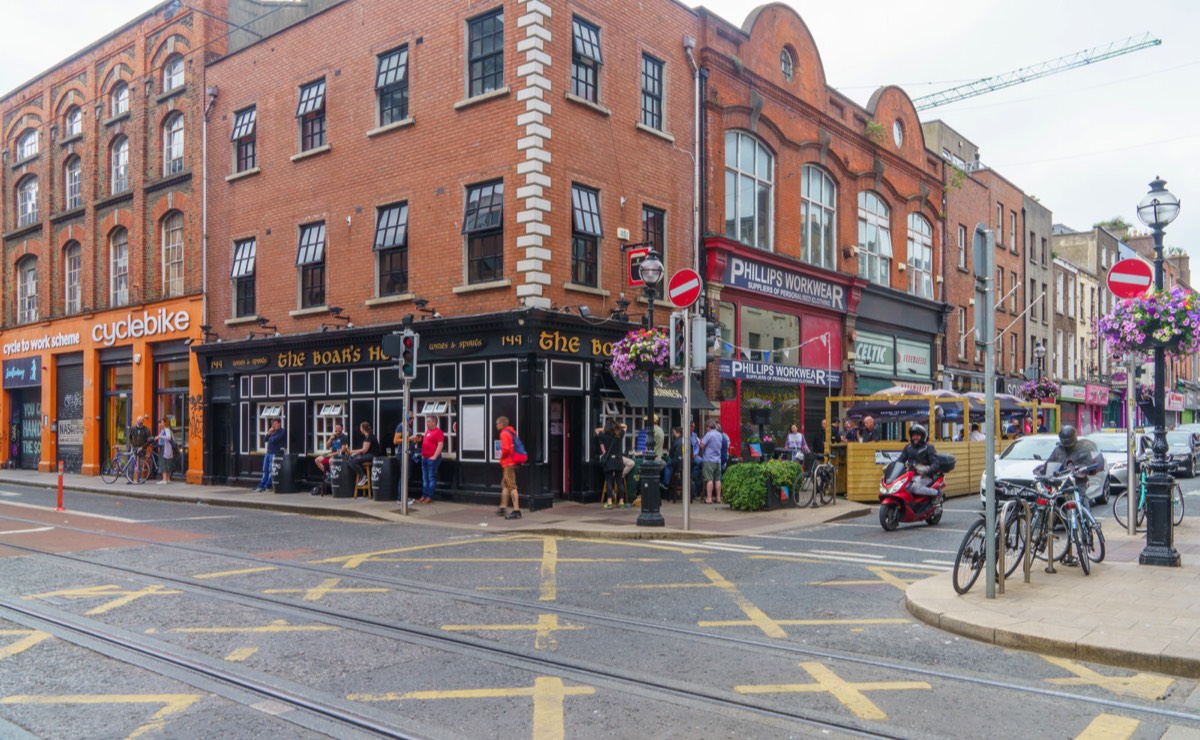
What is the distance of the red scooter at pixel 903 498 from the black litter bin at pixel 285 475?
13.1 meters

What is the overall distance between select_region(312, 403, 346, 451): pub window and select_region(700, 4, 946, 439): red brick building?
9.20 meters

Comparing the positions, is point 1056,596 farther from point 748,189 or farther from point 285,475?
point 285,475

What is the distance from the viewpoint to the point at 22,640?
7.13 m

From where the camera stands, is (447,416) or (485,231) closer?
(485,231)

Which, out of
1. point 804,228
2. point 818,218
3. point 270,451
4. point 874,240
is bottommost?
point 270,451

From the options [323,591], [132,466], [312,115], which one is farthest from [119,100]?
[323,591]

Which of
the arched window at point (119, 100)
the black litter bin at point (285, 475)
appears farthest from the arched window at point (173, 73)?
the black litter bin at point (285, 475)

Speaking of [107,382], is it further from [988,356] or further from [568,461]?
[988,356]

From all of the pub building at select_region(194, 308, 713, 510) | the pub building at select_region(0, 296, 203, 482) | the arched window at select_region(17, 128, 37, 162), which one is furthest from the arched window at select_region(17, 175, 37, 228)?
the pub building at select_region(194, 308, 713, 510)

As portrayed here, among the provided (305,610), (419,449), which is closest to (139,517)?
(419,449)

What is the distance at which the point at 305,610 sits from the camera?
822 centimetres

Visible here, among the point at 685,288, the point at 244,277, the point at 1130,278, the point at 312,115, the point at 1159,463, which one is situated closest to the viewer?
the point at 1159,463

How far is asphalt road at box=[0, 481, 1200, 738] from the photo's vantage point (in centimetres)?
526

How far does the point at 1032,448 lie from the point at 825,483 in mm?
3976
